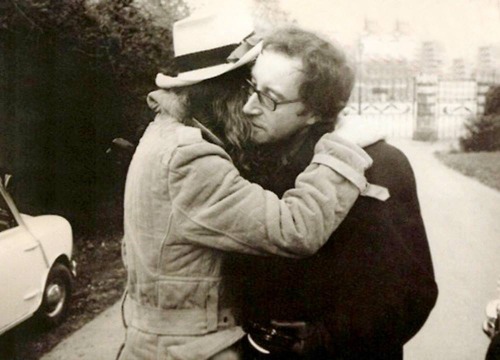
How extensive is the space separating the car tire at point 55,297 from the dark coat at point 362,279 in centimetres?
88

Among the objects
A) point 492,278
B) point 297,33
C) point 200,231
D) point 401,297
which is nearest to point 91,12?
point 297,33

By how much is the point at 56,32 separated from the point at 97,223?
537 mm

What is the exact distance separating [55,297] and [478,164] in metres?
1.26

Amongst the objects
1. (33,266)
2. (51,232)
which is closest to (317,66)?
(51,232)

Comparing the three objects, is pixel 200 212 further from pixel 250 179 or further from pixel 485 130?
pixel 485 130

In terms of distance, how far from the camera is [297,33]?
1.11m

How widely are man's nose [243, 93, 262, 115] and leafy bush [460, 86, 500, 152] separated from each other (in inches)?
28.5

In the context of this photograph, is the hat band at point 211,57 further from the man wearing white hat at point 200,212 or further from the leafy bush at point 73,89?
the leafy bush at point 73,89

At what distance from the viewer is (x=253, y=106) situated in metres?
1.13

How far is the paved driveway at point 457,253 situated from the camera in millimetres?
1625

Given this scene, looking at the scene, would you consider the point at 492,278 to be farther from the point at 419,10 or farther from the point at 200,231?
the point at 200,231

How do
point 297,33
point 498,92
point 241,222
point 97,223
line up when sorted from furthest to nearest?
point 97,223, point 498,92, point 297,33, point 241,222

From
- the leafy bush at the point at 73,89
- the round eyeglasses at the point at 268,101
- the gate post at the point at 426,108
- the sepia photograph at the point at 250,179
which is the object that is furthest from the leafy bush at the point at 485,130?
the leafy bush at the point at 73,89

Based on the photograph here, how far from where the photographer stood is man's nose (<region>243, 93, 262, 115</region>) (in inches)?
44.3
